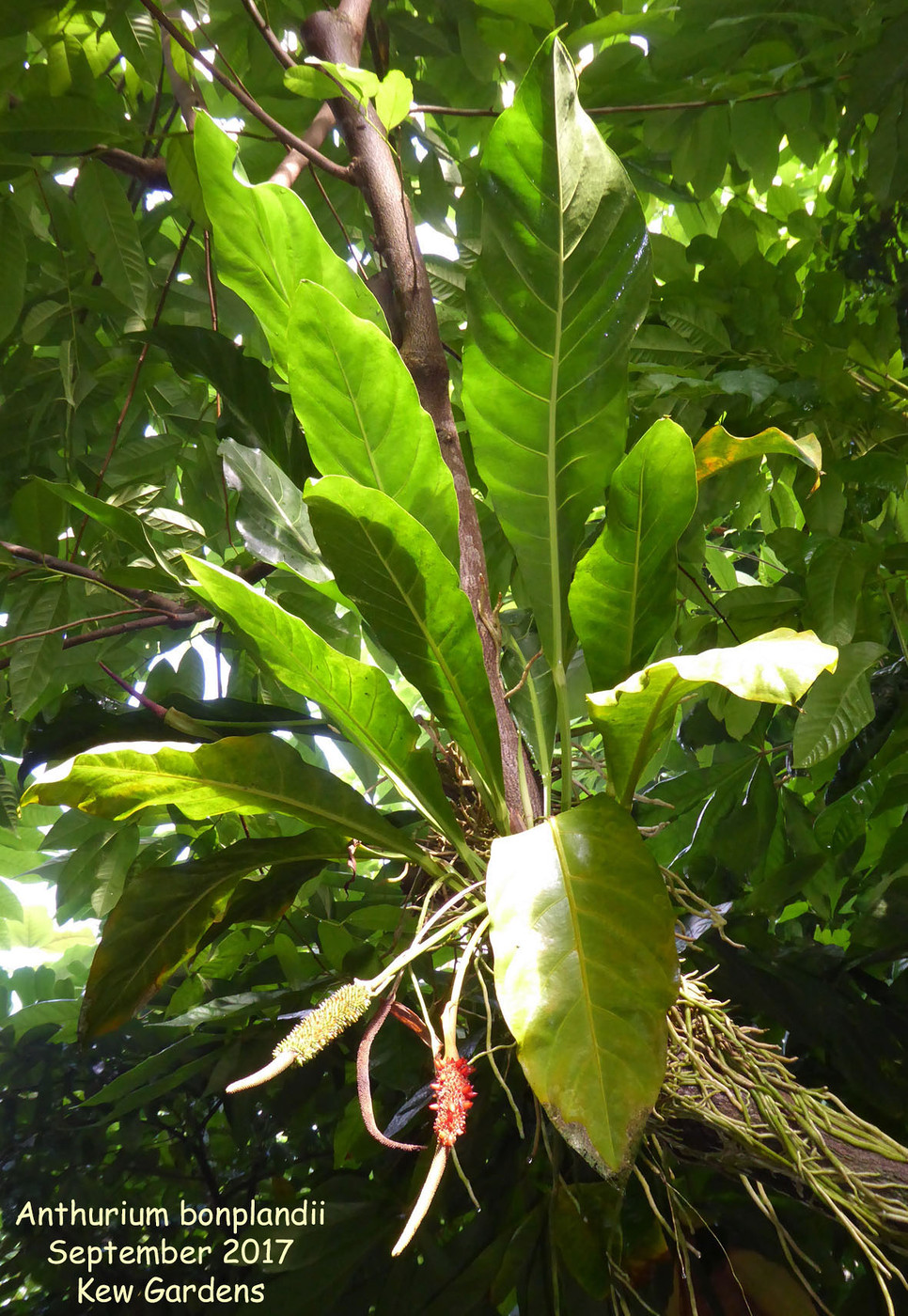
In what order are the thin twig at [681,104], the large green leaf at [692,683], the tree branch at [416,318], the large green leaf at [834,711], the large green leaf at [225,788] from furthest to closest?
the thin twig at [681,104] < the large green leaf at [834,711] < the tree branch at [416,318] < the large green leaf at [225,788] < the large green leaf at [692,683]

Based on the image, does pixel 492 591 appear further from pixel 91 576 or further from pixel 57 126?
pixel 57 126

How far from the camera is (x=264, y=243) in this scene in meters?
0.52

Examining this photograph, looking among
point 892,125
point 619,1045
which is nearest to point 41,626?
point 619,1045

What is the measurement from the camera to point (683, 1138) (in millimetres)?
475

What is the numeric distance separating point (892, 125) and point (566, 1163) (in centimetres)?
93

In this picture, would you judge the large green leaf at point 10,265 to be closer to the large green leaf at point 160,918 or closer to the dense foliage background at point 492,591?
the dense foliage background at point 492,591

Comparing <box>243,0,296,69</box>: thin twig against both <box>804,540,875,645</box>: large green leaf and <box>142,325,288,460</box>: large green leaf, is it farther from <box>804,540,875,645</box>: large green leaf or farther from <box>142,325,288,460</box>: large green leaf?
<box>804,540,875,645</box>: large green leaf

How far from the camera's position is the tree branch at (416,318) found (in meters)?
0.56

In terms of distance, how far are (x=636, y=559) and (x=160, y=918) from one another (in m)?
0.35

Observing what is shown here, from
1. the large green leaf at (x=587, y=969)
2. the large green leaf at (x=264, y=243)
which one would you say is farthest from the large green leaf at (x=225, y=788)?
the large green leaf at (x=264, y=243)

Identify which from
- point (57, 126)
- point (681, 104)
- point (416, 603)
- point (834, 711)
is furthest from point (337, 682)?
point (681, 104)

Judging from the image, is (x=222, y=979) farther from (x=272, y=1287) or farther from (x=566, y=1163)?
(x=566, y=1163)

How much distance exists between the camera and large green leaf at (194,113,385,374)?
1.65 ft

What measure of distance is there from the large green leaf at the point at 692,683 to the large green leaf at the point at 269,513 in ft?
0.85
